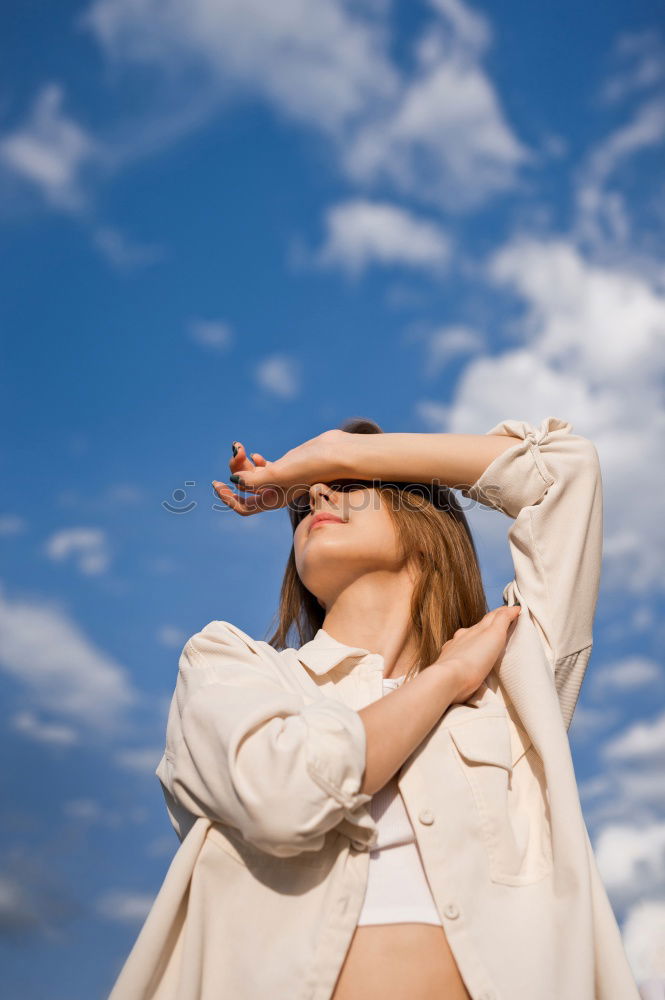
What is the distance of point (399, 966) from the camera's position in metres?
2.45

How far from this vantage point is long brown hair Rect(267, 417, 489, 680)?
11.6ft

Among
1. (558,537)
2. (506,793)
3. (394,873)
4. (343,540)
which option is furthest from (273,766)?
(558,537)

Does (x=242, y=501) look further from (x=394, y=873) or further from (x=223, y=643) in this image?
(x=394, y=873)

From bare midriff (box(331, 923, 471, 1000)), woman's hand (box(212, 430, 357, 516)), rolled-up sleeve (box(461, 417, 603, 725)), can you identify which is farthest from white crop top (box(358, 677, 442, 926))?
woman's hand (box(212, 430, 357, 516))

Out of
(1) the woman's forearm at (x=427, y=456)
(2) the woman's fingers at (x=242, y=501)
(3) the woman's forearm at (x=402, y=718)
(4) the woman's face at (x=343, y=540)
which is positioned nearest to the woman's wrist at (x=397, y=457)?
(1) the woman's forearm at (x=427, y=456)

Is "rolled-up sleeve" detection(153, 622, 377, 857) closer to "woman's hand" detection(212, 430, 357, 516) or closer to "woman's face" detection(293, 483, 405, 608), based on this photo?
"woman's face" detection(293, 483, 405, 608)

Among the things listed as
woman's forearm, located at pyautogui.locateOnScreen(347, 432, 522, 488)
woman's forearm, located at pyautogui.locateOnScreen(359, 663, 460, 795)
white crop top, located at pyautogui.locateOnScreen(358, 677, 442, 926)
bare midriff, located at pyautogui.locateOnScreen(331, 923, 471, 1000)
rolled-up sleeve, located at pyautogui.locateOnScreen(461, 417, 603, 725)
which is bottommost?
bare midriff, located at pyautogui.locateOnScreen(331, 923, 471, 1000)

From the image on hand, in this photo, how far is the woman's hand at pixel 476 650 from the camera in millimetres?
2941

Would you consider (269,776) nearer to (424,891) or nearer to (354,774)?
(354,774)

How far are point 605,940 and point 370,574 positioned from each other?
1508 millimetres

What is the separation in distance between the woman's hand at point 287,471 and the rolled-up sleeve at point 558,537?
0.55 metres

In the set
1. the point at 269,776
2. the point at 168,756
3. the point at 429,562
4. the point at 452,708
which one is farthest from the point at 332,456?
the point at 269,776

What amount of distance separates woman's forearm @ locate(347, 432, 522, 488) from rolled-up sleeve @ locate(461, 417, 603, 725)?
65 millimetres

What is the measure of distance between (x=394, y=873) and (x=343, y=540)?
128cm
